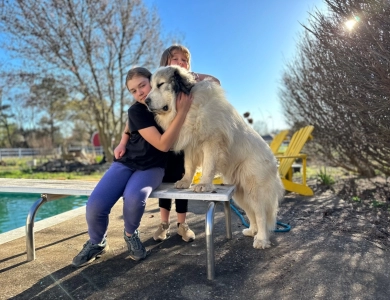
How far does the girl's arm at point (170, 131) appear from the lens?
8.38 feet

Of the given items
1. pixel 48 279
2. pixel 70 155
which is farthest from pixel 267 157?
pixel 70 155

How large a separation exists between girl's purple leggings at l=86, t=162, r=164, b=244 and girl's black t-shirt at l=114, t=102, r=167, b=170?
85mm

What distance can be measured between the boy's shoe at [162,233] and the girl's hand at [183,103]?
4.25ft

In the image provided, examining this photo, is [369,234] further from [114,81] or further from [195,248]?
[114,81]

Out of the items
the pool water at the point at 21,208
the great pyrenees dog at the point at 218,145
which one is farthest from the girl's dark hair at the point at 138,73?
the pool water at the point at 21,208

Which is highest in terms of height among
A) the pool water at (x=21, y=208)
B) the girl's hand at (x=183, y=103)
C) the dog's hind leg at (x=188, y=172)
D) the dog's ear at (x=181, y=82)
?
the dog's ear at (x=181, y=82)

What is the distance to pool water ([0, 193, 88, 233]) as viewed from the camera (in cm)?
515

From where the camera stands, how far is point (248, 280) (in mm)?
2201

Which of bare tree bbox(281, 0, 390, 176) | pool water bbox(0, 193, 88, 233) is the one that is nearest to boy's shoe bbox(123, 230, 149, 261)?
bare tree bbox(281, 0, 390, 176)

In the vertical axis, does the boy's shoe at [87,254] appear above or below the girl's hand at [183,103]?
below

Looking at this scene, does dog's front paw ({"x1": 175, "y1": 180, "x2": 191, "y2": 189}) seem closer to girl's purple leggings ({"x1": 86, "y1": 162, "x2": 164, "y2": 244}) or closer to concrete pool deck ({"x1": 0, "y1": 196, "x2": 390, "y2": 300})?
girl's purple leggings ({"x1": 86, "y1": 162, "x2": 164, "y2": 244})

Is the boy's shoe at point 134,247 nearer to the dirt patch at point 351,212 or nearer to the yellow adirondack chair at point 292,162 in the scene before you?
the dirt patch at point 351,212

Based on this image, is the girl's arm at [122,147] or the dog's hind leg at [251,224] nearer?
the girl's arm at [122,147]

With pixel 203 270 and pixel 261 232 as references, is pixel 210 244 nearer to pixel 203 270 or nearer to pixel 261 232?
pixel 203 270
